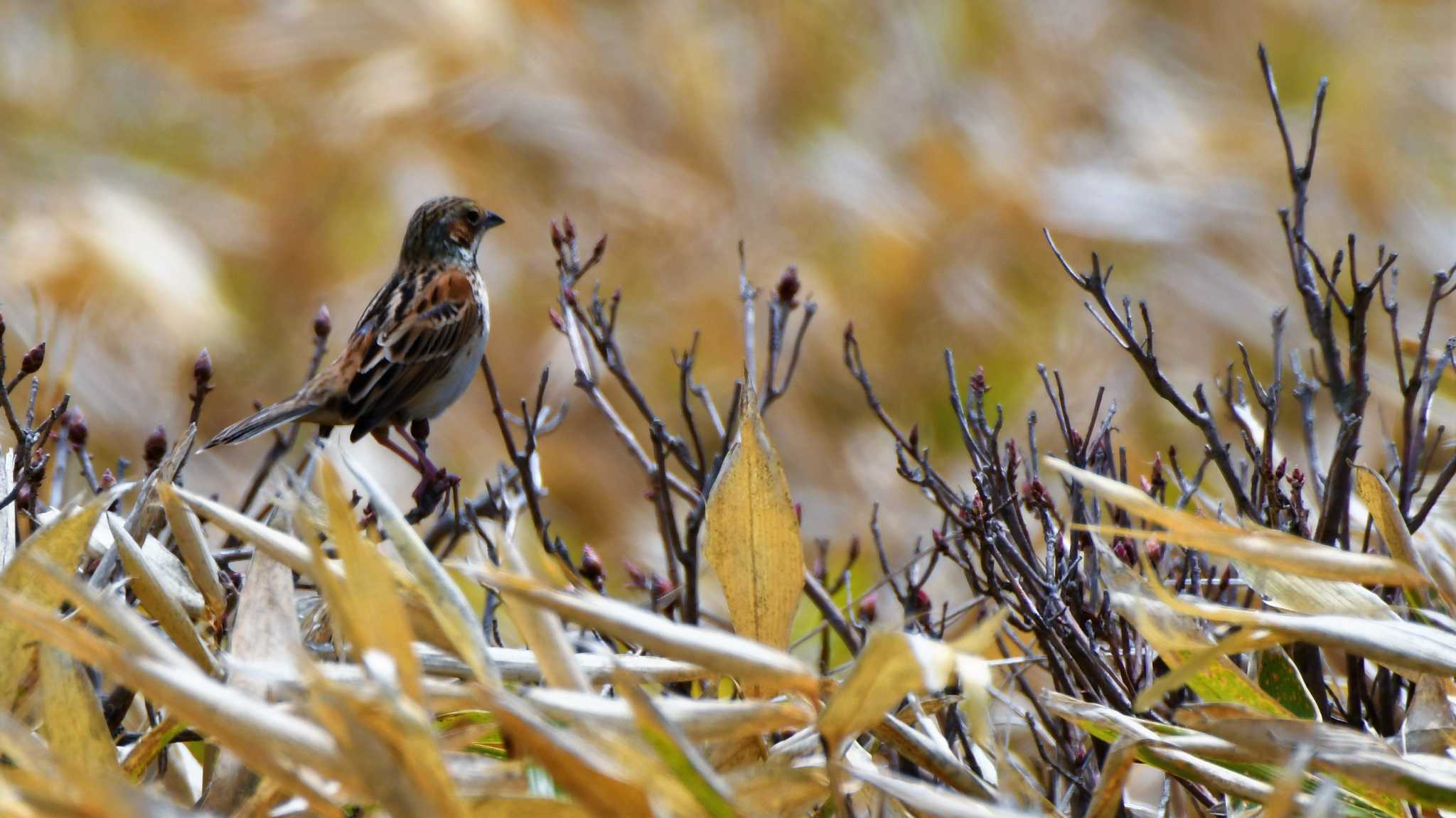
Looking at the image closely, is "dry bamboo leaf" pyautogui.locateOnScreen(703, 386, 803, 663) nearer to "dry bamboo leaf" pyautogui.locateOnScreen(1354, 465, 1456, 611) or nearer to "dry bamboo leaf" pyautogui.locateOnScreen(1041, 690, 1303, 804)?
"dry bamboo leaf" pyautogui.locateOnScreen(1041, 690, 1303, 804)

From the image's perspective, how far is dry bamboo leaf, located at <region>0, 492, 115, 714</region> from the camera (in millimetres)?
834

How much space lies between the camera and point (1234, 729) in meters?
0.76

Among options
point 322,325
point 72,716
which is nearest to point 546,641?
point 72,716

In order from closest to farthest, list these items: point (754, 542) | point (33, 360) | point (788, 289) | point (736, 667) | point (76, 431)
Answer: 1. point (736, 667)
2. point (754, 542)
3. point (33, 360)
4. point (76, 431)
5. point (788, 289)

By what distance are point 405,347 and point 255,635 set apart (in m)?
1.55

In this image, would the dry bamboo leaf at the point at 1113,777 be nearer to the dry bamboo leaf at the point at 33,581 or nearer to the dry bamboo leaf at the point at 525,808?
the dry bamboo leaf at the point at 525,808

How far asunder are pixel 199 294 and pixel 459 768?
13.0 ft

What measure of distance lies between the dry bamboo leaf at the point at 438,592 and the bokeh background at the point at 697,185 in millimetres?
3549

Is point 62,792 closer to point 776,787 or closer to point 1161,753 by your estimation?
point 776,787

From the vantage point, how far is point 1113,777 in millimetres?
763

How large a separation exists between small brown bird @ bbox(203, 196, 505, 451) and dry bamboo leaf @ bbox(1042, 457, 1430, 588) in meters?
1.46

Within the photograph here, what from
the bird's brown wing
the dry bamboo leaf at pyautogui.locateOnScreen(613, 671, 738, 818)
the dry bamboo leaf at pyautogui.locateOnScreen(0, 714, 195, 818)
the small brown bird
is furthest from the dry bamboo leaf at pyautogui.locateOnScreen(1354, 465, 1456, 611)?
the bird's brown wing

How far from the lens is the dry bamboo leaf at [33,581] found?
83 centimetres

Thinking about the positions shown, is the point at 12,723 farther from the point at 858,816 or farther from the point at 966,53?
the point at 966,53
